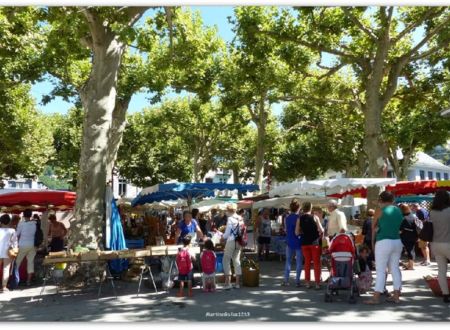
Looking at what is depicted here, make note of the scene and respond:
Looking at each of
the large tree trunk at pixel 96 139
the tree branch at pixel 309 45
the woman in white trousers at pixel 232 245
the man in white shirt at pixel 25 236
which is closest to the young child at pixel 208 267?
the woman in white trousers at pixel 232 245

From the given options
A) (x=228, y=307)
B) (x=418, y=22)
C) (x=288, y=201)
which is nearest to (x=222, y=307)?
(x=228, y=307)

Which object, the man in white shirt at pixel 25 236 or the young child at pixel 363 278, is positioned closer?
the young child at pixel 363 278

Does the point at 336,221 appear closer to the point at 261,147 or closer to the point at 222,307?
the point at 222,307

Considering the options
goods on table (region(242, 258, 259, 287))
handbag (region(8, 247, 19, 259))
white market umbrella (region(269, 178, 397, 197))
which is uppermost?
white market umbrella (region(269, 178, 397, 197))

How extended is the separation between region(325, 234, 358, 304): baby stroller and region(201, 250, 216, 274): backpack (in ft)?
7.22

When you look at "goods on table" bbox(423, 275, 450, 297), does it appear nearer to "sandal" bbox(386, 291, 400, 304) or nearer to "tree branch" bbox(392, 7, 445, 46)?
"sandal" bbox(386, 291, 400, 304)

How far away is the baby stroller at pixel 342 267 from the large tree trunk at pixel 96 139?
5063 millimetres

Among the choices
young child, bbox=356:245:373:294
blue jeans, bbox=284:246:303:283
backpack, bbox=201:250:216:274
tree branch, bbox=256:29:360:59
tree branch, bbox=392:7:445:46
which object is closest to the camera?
young child, bbox=356:245:373:294

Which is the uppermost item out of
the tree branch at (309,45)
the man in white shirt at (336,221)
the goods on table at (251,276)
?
the tree branch at (309,45)

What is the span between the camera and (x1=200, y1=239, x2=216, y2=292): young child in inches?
350

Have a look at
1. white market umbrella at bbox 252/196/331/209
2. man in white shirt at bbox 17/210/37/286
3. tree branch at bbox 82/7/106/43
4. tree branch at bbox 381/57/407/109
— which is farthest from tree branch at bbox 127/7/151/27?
tree branch at bbox 381/57/407/109

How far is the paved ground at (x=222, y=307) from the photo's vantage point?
666cm

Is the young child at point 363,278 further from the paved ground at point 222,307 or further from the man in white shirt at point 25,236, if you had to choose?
the man in white shirt at point 25,236

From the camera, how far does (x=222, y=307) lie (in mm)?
7375
